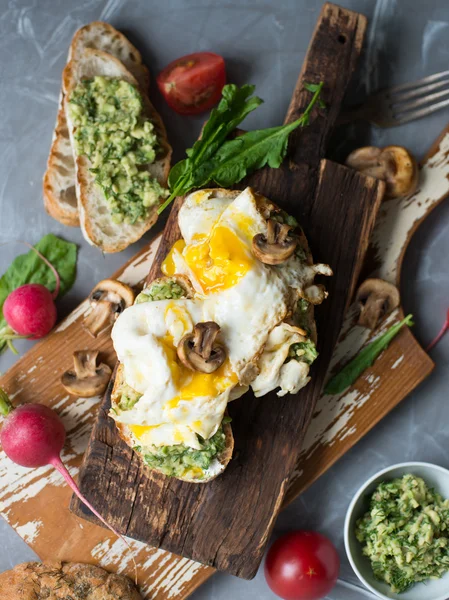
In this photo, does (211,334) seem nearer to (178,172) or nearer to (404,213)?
(178,172)

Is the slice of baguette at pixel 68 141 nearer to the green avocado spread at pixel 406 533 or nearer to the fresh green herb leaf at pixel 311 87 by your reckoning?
the fresh green herb leaf at pixel 311 87

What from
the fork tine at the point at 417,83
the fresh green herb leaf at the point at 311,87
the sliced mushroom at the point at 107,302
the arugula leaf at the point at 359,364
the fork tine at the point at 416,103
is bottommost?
the arugula leaf at the point at 359,364

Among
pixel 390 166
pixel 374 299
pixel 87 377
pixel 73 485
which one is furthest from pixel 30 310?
pixel 390 166

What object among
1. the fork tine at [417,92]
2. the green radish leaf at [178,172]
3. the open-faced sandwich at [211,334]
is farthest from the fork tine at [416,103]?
the green radish leaf at [178,172]

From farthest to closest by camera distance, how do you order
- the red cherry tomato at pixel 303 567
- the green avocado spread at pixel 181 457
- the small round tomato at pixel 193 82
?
1. the small round tomato at pixel 193 82
2. the red cherry tomato at pixel 303 567
3. the green avocado spread at pixel 181 457

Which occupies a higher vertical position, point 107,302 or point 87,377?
point 107,302

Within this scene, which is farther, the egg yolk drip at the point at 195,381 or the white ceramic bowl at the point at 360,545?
the white ceramic bowl at the point at 360,545

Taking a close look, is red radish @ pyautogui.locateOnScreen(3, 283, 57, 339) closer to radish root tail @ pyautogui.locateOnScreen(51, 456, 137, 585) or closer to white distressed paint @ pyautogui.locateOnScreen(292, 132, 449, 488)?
radish root tail @ pyautogui.locateOnScreen(51, 456, 137, 585)
